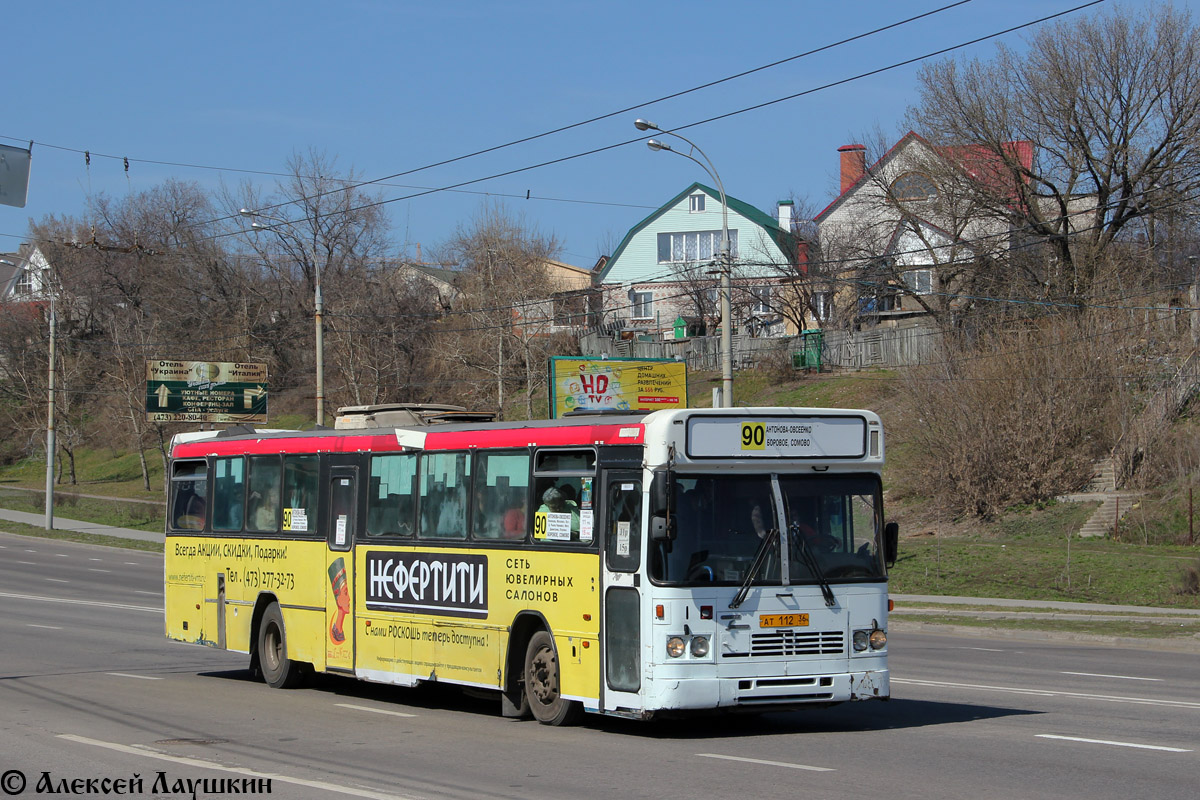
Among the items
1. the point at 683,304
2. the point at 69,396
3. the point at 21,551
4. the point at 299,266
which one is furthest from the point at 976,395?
the point at 69,396

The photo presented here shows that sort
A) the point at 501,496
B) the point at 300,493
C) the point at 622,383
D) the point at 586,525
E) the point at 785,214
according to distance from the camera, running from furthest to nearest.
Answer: the point at 785,214
the point at 622,383
the point at 300,493
the point at 501,496
the point at 586,525

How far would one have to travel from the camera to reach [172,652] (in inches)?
743

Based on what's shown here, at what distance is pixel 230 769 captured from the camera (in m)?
9.16

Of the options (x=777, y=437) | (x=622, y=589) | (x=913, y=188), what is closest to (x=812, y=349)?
(x=913, y=188)

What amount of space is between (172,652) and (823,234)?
55.0m

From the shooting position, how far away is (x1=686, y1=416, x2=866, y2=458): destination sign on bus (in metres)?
10.5

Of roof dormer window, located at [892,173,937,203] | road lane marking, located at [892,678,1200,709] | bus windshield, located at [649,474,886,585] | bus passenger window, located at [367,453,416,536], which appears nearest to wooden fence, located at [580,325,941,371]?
roof dormer window, located at [892,173,937,203]

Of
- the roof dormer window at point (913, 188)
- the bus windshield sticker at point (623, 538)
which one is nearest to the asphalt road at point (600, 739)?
the bus windshield sticker at point (623, 538)

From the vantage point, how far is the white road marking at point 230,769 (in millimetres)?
8164

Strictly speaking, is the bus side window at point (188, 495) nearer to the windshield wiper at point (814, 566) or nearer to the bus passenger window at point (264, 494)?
the bus passenger window at point (264, 494)

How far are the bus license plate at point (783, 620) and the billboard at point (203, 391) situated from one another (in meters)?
40.4

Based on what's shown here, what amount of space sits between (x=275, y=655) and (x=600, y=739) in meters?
6.12

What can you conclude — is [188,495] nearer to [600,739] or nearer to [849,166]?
[600,739]

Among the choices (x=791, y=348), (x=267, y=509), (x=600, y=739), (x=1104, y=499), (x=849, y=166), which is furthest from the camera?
(x=849, y=166)
